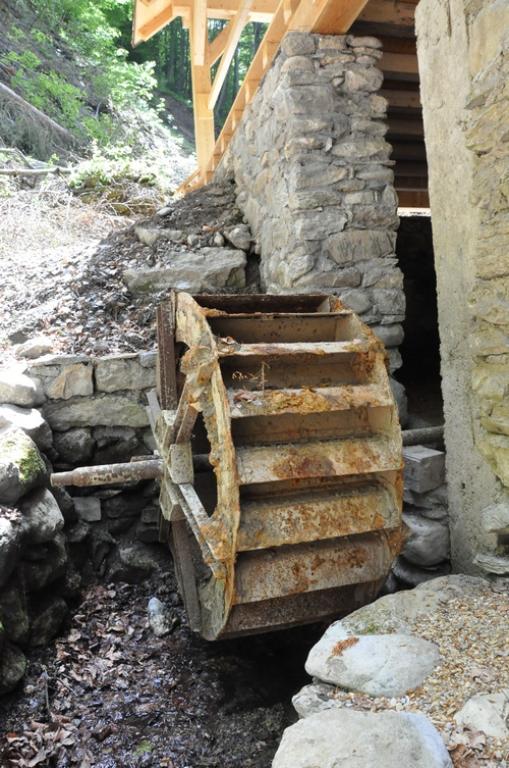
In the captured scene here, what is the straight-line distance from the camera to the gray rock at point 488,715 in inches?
56.9

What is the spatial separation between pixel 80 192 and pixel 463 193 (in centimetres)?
618

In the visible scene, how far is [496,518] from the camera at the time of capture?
91.2 inches

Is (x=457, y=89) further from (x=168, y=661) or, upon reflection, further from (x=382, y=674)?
(x=168, y=661)

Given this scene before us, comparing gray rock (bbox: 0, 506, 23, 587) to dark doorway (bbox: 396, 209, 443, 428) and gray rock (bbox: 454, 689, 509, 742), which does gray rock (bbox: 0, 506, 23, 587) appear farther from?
dark doorway (bbox: 396, 209, 443, 428)

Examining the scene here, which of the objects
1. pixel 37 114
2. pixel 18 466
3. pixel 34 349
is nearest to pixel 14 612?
pixel 18 466

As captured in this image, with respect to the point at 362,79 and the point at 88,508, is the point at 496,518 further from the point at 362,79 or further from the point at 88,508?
the point at 362,79

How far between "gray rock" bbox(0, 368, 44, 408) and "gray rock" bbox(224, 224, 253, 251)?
185cm

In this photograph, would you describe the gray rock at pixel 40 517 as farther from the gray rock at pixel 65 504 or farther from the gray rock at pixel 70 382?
the gray rock at pixel 70 382

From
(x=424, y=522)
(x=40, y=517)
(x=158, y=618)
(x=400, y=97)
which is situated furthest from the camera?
(x=400, y=97)

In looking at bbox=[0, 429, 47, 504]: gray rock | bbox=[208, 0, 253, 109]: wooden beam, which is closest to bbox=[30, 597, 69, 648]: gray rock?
bbox=[0, 429, 47, 504]: gray rock

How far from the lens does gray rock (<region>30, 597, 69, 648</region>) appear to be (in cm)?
280

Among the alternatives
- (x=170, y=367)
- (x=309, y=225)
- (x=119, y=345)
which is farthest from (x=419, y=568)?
(x=119, y=345)

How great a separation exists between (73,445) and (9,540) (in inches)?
43.6

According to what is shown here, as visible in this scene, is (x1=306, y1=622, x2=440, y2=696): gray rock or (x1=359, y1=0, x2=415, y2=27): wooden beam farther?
(x1=359, y1=0, x2=415, y2=27): wooden beam
